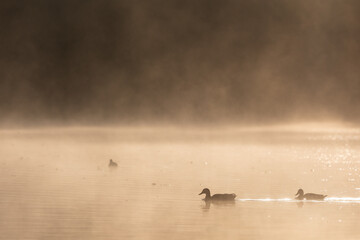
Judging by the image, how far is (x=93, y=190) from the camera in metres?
21.3

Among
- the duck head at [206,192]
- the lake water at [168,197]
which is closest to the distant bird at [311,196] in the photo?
the lake water at [168,197]

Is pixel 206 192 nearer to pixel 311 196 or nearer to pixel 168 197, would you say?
pixel 168 197

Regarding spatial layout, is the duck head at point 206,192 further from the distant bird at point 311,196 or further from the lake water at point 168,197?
the distant bird at point 311,196

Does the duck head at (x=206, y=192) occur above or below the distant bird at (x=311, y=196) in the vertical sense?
above

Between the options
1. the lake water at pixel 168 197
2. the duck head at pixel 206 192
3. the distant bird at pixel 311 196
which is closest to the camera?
the lake water at pixel 168 197

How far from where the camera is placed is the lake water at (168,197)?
16250 mm

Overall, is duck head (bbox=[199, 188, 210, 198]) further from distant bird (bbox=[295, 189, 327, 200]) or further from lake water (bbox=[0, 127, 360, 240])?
distant bird (bbox=[295, 189, 327, 200])

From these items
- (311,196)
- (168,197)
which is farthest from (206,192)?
(311,196)

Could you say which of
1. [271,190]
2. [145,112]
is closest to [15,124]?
[145,112]

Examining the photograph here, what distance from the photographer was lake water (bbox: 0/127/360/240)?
640 inches

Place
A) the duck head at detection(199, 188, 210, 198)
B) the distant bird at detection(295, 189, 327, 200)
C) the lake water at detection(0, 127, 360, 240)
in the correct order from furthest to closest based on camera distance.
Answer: the distant bird at detection(295, 189, 327, 200), the duck head at detection(199, 188, 210, 198), the lake water at detection(0, 127, 360, 240)

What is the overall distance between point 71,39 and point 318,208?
2830 inches

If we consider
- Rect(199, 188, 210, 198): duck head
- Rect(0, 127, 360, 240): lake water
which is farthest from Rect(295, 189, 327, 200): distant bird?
Rect(199, 188, 210, 198): duck head

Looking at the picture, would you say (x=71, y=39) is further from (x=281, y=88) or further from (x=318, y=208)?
(x=318, y=208)
